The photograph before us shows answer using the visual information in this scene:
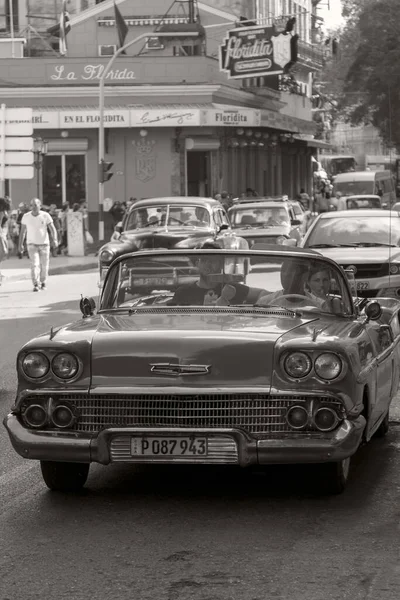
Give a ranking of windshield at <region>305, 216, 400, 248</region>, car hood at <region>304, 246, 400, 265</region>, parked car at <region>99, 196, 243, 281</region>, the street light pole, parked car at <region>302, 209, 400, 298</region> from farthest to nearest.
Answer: the street light pole → parked car at <region>99, 196, 243, 281</region> → windshield at <region>305, 216, 400, 248</region> → car hood at <region>304, 246, 400, 265</region> → parked car at <region>302, 209, 400, 298</region>

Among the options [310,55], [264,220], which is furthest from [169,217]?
[310,55]

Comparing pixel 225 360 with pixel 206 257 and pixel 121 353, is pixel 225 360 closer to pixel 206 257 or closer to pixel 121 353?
pixel 121 353

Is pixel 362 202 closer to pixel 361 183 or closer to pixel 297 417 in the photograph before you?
pixel 361 183

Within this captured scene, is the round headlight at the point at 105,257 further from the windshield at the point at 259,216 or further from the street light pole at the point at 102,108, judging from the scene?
the street light pole at the point at 102,108

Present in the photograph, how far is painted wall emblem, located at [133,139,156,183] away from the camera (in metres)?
50.4

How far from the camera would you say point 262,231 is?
93.9 ft

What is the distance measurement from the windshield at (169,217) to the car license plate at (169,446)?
619 inches

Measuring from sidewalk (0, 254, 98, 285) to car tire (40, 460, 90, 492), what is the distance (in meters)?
20.7

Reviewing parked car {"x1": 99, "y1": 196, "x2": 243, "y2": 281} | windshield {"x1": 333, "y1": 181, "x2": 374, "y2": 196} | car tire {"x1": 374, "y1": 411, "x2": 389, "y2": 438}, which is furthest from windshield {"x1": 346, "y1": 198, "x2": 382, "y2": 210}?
car tire {"x1": 374, "y1": 411, "x2": 389, "y2": 438}

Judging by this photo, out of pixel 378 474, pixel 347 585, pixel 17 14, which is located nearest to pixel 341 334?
pixel 378 474

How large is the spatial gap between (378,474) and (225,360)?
1496 mm

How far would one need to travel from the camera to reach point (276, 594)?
5.19 metres

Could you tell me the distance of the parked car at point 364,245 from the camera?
50.9 ft

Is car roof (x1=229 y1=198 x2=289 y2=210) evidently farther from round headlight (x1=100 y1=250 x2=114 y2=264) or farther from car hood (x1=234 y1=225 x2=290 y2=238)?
round headlight (x1=100 y1=250 x2=114 y2=264)
